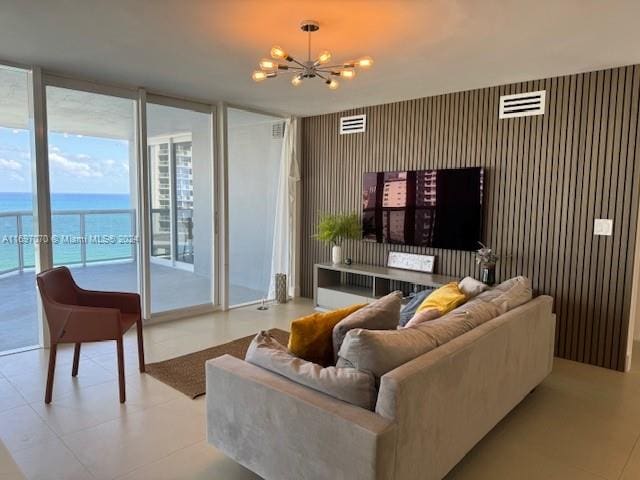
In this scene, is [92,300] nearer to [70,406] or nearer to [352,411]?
[70,406]

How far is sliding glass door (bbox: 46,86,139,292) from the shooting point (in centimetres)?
423

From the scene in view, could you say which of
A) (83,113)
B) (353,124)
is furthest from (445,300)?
(83,113)

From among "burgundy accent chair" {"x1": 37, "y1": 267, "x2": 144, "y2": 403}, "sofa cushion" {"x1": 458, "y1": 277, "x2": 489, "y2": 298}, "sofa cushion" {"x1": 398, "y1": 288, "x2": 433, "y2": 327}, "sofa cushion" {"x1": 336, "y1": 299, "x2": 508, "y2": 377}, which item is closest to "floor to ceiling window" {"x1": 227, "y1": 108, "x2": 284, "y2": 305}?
"burgundy accent chair" {"x1": 37, "y1": 267, "x2": 144, "y2": 403}

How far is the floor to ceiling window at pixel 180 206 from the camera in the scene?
4.94 meters

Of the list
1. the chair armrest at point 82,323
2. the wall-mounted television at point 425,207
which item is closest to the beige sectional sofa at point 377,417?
the chair armrest at point 82,323

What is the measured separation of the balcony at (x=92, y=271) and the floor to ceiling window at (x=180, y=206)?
13mm

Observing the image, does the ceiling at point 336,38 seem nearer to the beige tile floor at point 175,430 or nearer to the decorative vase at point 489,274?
the decorative vase at point 489,274

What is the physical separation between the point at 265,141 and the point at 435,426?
15.2ft

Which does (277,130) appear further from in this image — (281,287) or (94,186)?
(94,186)

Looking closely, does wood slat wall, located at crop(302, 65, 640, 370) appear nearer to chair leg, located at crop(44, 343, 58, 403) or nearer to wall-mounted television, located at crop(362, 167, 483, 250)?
wall-mounted television, located at crop(362, 167, 483, 250)

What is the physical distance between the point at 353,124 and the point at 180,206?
7.42ft

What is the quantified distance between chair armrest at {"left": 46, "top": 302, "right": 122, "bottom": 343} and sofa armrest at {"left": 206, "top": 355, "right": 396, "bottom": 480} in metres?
1.16

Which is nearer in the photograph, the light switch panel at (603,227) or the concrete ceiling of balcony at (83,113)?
the light switch panel at (603,227)

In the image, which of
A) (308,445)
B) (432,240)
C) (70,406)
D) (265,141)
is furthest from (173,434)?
(265,141)
